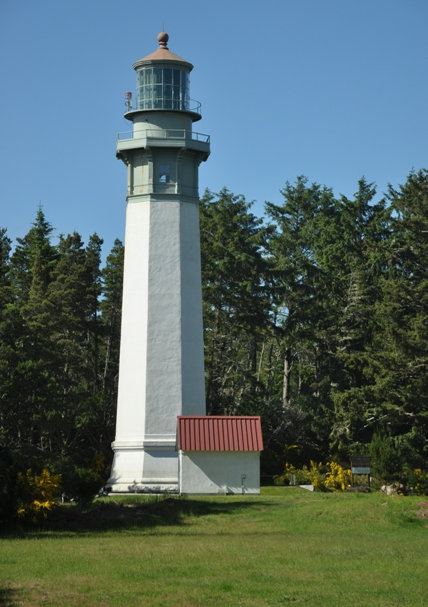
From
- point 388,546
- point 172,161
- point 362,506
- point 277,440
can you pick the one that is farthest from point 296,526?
point 277,440

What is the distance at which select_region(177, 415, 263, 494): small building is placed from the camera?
3884cm

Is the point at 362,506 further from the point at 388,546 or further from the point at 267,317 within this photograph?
the point at 267,317

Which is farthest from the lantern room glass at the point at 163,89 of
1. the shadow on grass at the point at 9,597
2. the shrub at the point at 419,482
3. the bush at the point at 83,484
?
the shadow on grass at the point at 9,597

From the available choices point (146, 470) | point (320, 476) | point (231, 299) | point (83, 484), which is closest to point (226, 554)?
point (83, 484)

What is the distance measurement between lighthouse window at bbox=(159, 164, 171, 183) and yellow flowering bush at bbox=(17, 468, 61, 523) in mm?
17964

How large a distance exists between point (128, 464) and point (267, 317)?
18258mm

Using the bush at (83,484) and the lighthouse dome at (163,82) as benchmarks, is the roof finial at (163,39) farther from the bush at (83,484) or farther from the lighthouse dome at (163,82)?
the bush at (83,484)

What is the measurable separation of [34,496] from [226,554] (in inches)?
316

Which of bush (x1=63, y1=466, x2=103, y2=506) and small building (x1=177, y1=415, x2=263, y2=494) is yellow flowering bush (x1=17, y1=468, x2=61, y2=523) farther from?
small building (x1=177, y1=415, x2=263, y2=494)

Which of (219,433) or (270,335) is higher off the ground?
(270,335)

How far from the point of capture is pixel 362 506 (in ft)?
105

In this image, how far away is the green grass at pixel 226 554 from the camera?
17.9 meters

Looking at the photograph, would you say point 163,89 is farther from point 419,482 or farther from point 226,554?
point 226,554

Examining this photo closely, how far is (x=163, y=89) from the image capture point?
4506 centimetres
